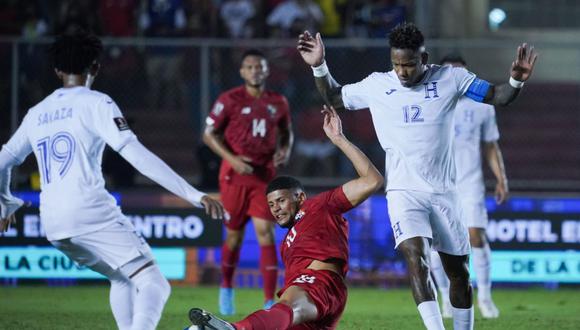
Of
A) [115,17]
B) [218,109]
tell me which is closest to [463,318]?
[218,109]

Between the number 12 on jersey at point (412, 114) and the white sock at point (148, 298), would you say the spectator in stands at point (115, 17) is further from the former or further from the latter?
the white sock at point (148, 298)

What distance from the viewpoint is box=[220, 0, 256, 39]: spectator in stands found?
17.1 m

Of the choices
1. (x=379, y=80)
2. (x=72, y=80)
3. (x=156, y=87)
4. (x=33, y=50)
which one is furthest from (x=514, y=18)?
(x=72, y=80)

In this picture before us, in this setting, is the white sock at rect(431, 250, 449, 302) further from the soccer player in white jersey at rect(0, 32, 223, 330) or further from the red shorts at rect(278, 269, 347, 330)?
the soccer player in white jersey at rect(0, 32, 223, 330)

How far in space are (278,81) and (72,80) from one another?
8.09 meters

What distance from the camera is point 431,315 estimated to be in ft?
25.2

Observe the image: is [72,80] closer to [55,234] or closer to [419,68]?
[55,234]

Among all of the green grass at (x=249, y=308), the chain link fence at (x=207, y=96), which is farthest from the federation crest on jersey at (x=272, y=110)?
the chain link fence at (x=207, y=96)

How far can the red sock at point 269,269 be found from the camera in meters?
11.5

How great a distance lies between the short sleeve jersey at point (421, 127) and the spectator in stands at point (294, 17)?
8385mm

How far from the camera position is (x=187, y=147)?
51.6ft

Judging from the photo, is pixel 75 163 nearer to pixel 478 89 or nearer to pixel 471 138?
pixel 478 89

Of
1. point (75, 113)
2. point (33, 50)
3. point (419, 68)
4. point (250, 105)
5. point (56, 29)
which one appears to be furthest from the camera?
point (56, 29)

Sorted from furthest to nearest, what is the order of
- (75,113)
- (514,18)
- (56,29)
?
(514,18), (56,29), (75,113)
